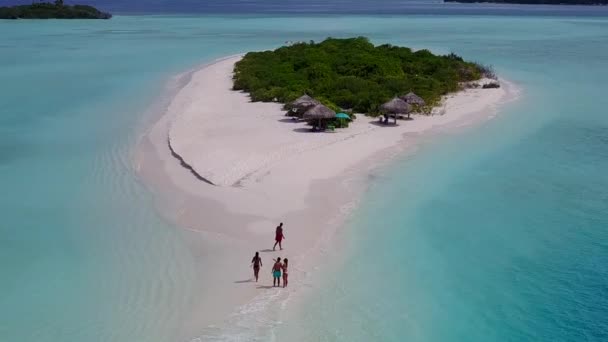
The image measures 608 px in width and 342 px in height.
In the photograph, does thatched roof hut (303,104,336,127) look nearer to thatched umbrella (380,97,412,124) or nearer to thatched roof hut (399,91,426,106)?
thatched umbrella (380,97,412,124)

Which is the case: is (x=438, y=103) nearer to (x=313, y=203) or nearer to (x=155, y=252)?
(x=313, y=203)

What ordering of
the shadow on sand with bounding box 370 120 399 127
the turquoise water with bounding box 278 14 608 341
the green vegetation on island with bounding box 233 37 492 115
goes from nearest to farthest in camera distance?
the turquoise water with bounding box 278 14 608 341 → the shadow on sand with bounding box 370 120 399 127 → the green vegetation on island with bounding box 233 37 492 115

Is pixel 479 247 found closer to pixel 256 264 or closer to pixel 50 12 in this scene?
pixel 256 264

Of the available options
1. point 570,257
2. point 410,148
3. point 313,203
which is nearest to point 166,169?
point 313,203

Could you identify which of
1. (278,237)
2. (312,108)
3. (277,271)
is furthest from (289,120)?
(277,271)

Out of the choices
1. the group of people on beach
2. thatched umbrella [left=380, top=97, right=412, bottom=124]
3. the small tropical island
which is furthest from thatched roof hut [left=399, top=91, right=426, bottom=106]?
the group of people on beach
